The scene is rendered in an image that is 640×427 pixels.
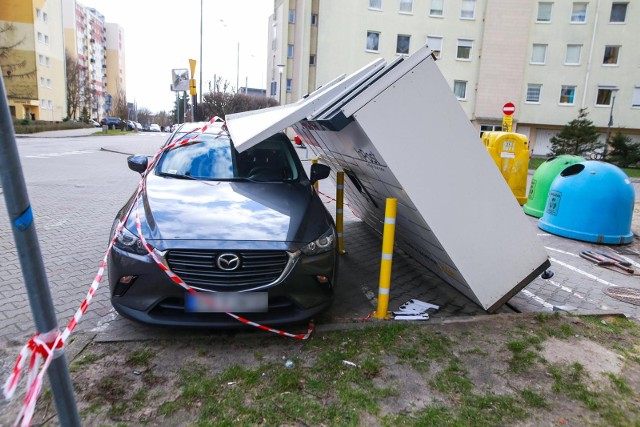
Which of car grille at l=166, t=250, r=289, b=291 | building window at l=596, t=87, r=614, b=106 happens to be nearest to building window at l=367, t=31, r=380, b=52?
building window at l=596, t=87, r=614, b=106

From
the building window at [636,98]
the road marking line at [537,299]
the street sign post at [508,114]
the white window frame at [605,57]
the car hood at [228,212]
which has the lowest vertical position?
the road marking line at [537,299]

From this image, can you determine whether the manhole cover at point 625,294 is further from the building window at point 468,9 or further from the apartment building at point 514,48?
the building window at point 468,9

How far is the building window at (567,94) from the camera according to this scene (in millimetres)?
37000

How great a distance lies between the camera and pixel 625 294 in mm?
5168

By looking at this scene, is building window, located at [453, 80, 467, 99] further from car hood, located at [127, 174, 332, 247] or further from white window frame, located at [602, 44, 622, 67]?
car hood, located at [127, 174, 332, 247]

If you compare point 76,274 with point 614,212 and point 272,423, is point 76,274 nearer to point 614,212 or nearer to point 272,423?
point 272,423

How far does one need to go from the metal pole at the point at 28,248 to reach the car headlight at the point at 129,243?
1570 mm

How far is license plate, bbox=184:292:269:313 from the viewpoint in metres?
3.21

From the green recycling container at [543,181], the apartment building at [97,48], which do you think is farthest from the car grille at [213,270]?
the apartment building at [97,48]

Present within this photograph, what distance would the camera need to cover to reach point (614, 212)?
7402 mm

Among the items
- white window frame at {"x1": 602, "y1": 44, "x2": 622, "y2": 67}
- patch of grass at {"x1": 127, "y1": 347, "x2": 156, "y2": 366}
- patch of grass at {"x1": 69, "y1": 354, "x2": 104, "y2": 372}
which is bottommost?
patch of grass at {"x1": 69, "y1": 354, "x2": 104, "y2": 372}

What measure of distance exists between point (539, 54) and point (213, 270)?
4095cm

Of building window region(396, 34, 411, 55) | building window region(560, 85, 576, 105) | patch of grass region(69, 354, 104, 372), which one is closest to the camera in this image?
A: patch of grass region(69, 354, 104, 372)

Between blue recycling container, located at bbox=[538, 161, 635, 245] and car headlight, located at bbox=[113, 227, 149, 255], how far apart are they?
23.3 ft
